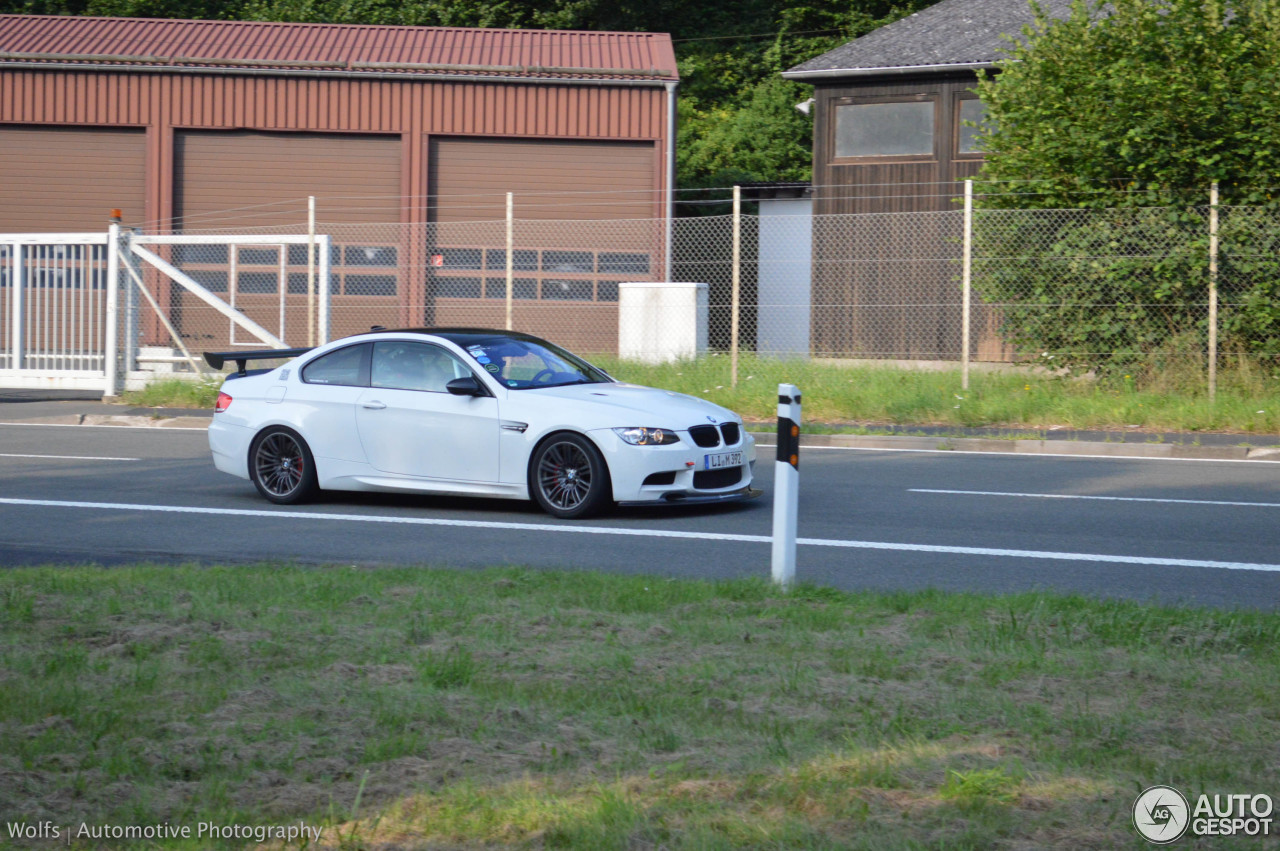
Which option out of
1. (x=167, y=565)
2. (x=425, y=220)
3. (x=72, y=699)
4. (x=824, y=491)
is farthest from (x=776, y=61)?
(x=72, y=699)

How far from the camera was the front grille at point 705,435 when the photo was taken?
957cm

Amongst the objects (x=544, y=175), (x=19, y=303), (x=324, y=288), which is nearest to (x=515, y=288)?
(x=544, y=175)

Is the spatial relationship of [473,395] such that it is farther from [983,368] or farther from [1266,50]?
[1266,50]

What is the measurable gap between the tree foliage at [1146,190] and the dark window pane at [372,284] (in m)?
12.2

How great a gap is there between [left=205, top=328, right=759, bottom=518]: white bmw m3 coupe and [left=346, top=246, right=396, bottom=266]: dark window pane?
14.6 meters

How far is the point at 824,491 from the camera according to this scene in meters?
10.9

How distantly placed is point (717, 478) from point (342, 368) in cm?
309

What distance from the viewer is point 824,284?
24.3 metres

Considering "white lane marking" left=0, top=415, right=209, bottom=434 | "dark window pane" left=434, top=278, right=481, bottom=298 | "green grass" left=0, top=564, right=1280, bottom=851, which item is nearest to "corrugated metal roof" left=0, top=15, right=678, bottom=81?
"dark window pane" left=434, top=278, right=481, bottom=298

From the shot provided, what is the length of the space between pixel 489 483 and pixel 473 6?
3118cm

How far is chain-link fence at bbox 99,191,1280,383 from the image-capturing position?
52.2 ft

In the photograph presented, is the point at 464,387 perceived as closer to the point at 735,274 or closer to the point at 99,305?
the point at 735,274

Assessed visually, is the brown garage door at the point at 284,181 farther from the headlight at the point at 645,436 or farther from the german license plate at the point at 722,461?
the headlight at the point at 645,436

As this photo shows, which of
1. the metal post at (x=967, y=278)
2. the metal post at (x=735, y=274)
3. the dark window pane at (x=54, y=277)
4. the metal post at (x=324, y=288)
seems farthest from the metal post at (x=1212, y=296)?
the dark window pane at (x=54, y=277)
